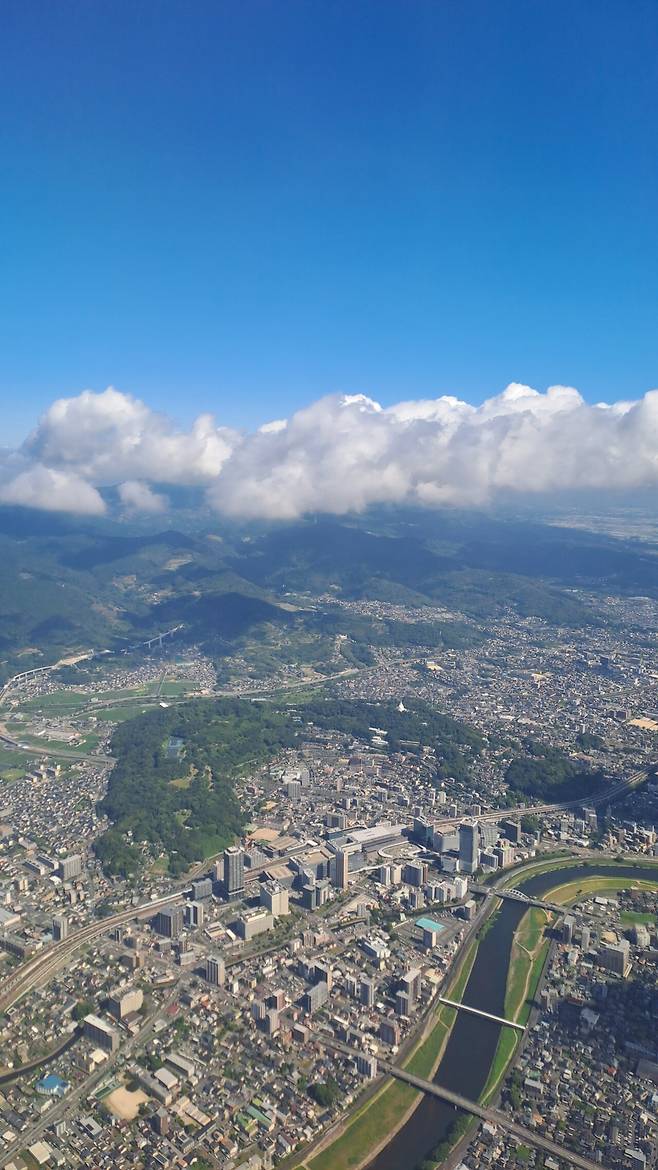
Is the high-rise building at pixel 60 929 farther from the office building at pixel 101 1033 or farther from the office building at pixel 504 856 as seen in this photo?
the office building at pixel 504 856

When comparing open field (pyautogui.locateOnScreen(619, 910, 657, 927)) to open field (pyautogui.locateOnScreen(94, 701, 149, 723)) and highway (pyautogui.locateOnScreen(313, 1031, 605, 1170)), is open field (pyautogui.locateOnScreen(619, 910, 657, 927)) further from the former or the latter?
open field (pyautogui.locateOnScreen(94, 701, 149, 723))

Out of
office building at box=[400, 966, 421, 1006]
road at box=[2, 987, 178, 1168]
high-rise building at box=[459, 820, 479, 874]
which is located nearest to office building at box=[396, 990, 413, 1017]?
office building at box=[400, 966, 421, 1006]

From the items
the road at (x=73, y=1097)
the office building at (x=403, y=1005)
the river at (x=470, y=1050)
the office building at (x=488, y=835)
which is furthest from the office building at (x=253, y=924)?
the office building at (x=488, y=835)

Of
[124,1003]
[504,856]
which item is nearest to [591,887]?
[504,856]

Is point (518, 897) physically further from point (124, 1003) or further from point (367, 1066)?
point (124, 1003)

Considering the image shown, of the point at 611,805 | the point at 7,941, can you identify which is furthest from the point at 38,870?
the point at 611,805

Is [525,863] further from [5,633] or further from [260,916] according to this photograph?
[5,633]
